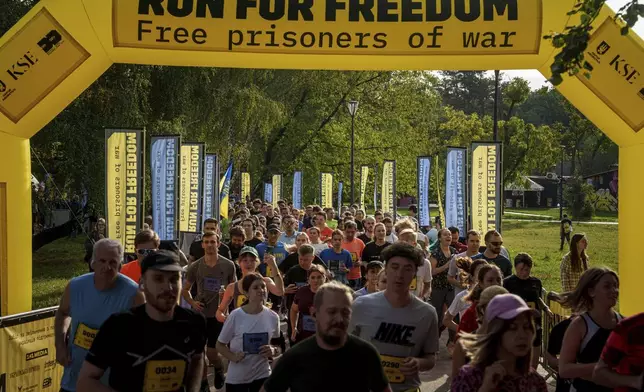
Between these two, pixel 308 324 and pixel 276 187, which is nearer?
pixel 308 324

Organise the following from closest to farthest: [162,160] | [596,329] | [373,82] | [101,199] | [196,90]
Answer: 1. [596,329]
2. [162,160]
3. [101,199]
4. [196,90]
5. [373,82]

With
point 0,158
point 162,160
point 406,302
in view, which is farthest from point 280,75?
point 406,302

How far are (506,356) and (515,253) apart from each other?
3137 cm

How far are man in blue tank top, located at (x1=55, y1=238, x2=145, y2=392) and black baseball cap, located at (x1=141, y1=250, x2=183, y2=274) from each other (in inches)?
63.3

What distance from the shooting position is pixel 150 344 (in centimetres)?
452

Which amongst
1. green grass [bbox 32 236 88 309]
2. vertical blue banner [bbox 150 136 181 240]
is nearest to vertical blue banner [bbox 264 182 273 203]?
green grass [bbox 32 236 88 309]

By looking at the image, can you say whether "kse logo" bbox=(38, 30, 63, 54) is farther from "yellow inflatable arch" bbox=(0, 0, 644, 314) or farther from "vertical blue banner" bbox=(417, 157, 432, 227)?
"vertical blue banner" bbox=(417, 157, 432, 227)

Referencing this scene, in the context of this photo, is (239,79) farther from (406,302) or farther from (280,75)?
(406,302)

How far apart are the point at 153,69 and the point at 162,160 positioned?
986cm

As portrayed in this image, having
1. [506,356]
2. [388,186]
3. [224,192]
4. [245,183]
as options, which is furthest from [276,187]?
[506,356]

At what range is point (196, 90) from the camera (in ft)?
83.9

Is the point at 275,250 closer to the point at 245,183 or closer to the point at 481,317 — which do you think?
the point at 481,317

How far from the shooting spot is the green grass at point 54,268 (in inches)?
784

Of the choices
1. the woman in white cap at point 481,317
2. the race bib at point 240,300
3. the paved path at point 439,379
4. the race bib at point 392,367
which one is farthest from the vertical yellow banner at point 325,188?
the race bib at point 392,367
